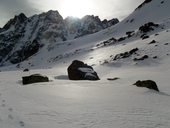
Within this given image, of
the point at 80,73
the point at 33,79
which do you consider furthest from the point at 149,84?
the point at 80,73

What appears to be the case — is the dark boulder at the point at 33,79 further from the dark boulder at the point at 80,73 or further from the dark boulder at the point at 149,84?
the dark boulder at the point at 149,84

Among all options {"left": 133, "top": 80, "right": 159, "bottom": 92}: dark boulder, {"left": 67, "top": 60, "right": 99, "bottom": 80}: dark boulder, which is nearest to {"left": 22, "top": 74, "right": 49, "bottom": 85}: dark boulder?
{"left": 67, "top": 60, "right": 99, "bottom": 80}: dark boulder

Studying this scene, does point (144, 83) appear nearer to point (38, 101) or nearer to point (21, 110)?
point (38, 101)

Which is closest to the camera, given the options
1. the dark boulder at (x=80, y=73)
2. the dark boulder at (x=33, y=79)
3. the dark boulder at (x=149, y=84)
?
the dark boulder at (x=149, y=84)

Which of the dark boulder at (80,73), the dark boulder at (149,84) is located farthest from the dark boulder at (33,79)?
the dark boulder at (149,84)

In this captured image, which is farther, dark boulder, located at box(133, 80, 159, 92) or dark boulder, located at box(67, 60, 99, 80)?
dark boulder, located at box(67, 60, 99, 80)

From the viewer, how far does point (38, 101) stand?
47.0 feet

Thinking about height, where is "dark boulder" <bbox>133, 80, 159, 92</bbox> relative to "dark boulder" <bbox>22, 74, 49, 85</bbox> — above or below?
below

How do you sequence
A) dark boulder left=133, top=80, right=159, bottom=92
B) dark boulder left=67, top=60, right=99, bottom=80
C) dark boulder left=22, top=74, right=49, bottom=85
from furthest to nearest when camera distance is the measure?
dark boulder left=67, top=60, right=99, bottom=80 < dark boulder left=22, top=74, right=49, bottom=85 < dark boulder left=133, top=80, right=159, bottom=92

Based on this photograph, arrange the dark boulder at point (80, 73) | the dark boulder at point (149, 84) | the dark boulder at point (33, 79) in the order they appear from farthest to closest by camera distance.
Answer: the dark boulder at point (80, 73) → the dark boulder at point (33, 79) → the dark boulder at point (149, 84)

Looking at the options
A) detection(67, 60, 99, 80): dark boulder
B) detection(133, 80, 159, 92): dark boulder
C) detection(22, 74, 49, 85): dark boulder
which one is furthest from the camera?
detection(67, 60, 99, 80): dark boulder

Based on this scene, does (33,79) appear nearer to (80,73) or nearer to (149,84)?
(80,73)

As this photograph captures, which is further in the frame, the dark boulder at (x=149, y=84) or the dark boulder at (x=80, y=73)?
the dark boulder at (x=80, y=73)

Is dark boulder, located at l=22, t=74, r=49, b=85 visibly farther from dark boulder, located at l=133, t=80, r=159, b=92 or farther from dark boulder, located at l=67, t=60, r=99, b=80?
dark boulder, located at l=133, t=80, r=159, b=92
